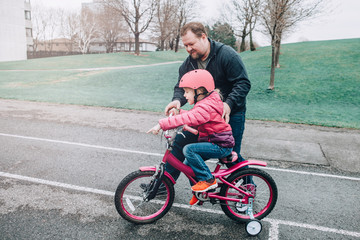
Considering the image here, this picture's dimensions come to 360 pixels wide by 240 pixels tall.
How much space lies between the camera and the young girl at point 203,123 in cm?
288

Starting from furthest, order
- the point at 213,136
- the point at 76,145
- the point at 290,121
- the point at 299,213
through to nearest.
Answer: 1. the point at 290,121
2. the point at 76,145
3. the point at 299,213
4. the point at 213,136

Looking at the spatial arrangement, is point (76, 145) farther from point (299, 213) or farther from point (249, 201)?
point (299, 213)

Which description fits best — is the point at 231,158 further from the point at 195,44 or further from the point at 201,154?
the point at 195,44

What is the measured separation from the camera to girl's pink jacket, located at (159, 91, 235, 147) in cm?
282

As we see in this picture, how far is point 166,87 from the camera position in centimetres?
1736

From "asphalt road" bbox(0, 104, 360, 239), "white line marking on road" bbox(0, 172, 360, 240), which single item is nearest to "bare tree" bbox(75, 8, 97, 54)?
"asphalt road" bbox(0, 104, 360, 239)

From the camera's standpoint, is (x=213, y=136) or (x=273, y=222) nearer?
(x=213, y=136)

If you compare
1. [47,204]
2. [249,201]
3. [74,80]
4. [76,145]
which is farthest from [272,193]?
[74,80]

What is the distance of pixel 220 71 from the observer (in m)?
Result: 3.38

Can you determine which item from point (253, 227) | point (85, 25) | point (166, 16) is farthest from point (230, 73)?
point (85, 25)

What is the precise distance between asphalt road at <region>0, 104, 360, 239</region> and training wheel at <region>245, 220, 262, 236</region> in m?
0.10

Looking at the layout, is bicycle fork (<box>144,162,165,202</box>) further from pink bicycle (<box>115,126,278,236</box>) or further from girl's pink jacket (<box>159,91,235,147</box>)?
girl's pink jacket (<box>159,91,235,147</box>)

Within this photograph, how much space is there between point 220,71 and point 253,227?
1.91 metres

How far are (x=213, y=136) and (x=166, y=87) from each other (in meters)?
14.5
